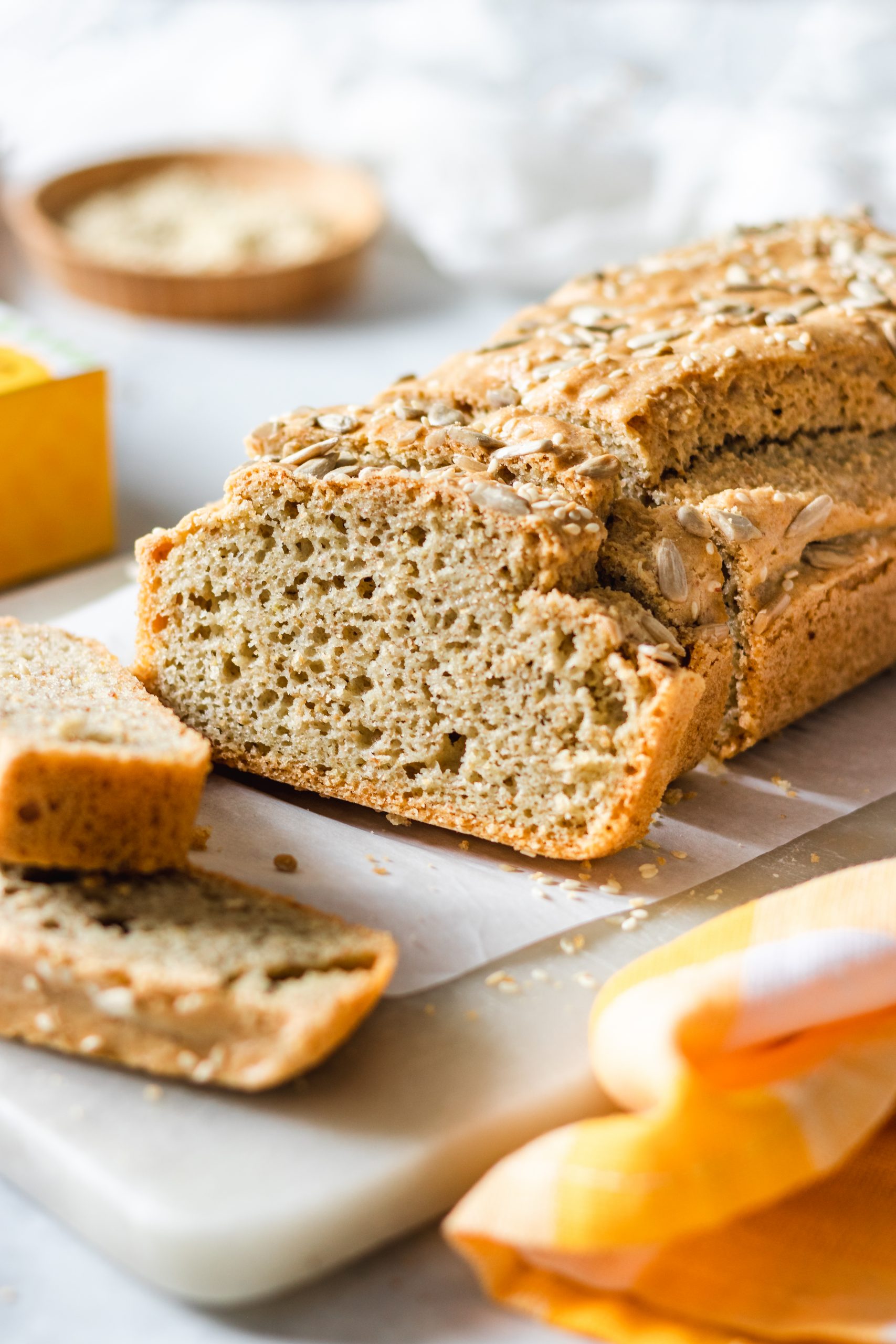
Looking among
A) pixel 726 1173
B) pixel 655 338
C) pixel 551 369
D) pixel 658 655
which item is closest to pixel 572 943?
pixel 658 655

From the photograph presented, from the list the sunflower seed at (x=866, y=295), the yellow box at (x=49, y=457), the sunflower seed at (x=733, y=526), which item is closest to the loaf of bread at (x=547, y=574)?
the sunflower seed at (x=733, y=526)

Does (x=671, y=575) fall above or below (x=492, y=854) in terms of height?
above

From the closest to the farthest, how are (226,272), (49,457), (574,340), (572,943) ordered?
1. (572,943)
2. (574,340)
3. (49,457)
4. (226,272)

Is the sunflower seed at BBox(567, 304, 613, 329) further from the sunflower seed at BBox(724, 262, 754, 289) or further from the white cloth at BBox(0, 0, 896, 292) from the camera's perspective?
the white cloth at BBox(0, 0, 896, 292)

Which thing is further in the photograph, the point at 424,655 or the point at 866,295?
the point at 866,295

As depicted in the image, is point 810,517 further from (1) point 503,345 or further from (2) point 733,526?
(1) point 503,345

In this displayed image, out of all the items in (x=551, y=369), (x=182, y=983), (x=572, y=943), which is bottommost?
(x=572, y=943)

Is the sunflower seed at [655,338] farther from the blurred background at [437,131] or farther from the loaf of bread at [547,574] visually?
the blurred background at [437,131]

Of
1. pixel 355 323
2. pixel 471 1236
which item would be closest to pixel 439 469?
pixel 471 1236

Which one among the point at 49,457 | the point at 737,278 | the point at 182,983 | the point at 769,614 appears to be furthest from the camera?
the point at 49,457

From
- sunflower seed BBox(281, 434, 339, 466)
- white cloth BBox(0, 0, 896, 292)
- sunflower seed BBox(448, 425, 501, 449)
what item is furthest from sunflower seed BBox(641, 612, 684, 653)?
white cloth BBox(0, 0, 896, 292)
